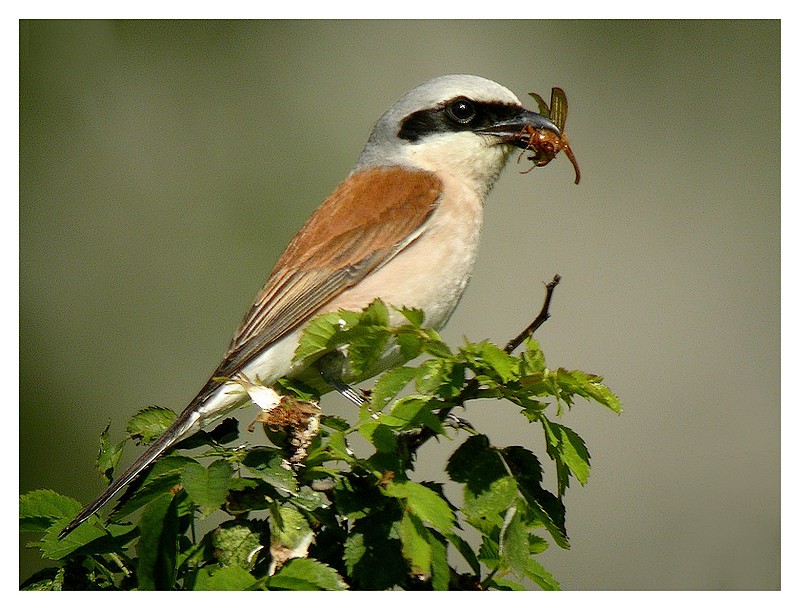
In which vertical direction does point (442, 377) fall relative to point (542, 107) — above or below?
below

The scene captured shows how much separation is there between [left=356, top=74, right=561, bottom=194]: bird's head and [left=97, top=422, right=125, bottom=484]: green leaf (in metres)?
1.39

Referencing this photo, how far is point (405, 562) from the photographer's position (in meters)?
1.54

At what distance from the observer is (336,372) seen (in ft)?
7.61

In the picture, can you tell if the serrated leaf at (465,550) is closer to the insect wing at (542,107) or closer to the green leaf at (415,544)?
the green leaf at (415,544)

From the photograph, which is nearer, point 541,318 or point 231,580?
point 231,580

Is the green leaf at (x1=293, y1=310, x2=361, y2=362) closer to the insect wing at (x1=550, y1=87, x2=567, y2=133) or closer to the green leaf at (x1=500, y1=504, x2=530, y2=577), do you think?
the green leaf at (x1=500, y1=504, x2=530, y2=577)

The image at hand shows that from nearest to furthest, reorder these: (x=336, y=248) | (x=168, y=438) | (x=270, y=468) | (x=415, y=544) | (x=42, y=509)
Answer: (x=415, y=544) < (x=270, y=468) < (x=42, y=509) < (x=168, y=438) < (x=336, y=248)

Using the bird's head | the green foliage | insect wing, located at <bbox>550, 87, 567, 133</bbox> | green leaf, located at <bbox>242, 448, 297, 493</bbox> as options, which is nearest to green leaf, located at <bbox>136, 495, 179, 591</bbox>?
the green foliage

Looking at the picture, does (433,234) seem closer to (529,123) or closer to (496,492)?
(529,123)

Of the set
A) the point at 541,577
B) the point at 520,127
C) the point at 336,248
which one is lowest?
the point at 541,577

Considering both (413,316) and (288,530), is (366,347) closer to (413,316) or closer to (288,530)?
(413,316)

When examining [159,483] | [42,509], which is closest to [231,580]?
[159,483]

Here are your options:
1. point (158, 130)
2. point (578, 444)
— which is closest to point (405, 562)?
point (578, 444)

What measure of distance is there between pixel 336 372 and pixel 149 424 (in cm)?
53
